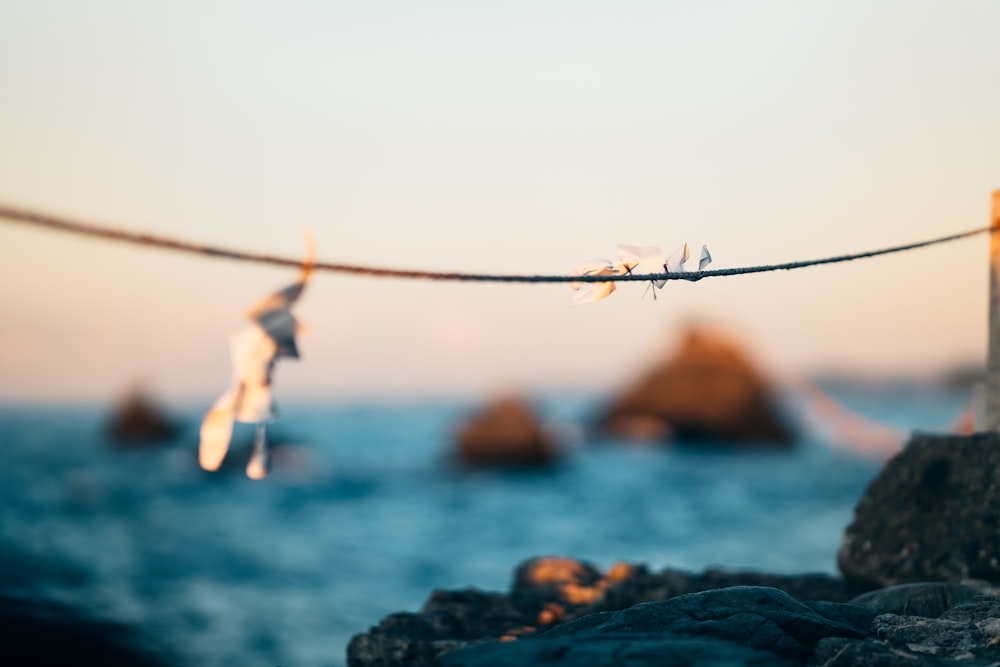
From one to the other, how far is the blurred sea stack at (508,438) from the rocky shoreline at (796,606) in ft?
69.7

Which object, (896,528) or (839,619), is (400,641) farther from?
(896,528)

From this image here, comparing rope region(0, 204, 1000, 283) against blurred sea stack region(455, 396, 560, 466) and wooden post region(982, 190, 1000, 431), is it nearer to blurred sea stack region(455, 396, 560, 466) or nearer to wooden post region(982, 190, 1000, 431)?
wooden post region(982, 190, 1000, 431)

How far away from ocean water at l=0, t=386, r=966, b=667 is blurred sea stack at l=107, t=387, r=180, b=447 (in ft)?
34.1

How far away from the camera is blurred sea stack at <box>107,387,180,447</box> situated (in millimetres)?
48531

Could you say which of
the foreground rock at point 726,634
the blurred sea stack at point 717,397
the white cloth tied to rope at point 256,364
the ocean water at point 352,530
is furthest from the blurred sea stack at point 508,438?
the white cloth tied to rope at point 256,364

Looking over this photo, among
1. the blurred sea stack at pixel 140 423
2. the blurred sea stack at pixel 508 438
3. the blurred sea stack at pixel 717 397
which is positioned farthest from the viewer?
the blurred sea stack at pixel 140 423

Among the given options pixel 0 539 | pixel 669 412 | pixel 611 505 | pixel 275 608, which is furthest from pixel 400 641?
pixel 669 412

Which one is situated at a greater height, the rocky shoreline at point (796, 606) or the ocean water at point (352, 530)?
the ocean water at point (352, 530)

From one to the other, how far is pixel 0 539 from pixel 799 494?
20.1 metres

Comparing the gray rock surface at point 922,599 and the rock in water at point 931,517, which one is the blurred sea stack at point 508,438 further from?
the gray rock surface at point 922,599

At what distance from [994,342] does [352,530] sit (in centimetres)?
1669

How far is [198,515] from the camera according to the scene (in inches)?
954

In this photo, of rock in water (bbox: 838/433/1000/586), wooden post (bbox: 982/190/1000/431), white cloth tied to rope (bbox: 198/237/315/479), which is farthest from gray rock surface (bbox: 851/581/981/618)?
white cloth tied to rope (bbox: 198/237/315/479)

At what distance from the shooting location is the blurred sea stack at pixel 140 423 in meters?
48.5
